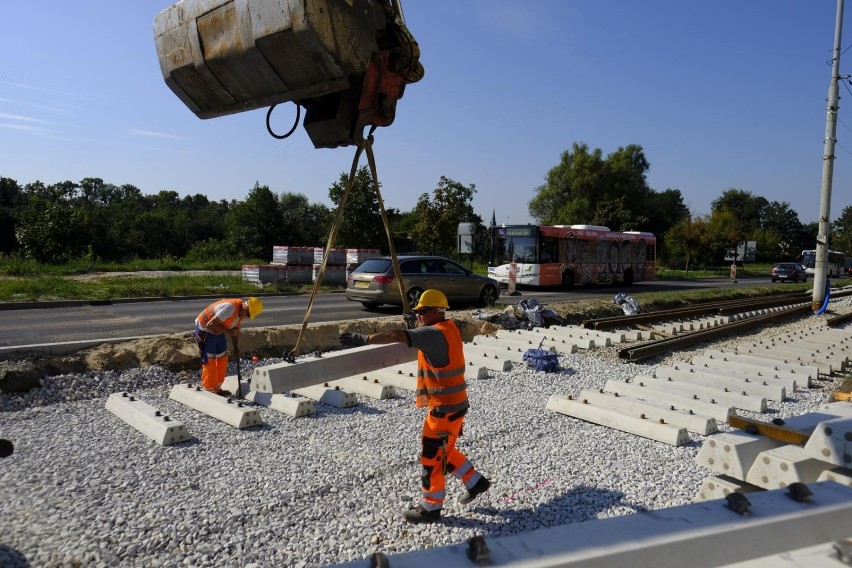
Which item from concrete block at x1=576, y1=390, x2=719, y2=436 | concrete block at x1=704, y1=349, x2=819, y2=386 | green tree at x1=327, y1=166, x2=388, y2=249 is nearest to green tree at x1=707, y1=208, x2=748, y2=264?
green tree at x1=327, y1=166, x2=388, y2=249

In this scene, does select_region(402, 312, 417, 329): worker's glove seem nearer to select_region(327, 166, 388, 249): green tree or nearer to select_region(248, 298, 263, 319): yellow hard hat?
select_region(248, 298, 263, 319): yellow hard hat

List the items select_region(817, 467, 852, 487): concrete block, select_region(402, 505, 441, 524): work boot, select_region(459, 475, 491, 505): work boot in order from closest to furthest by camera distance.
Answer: select_region(817, 467, 852, 487): concrete block → select_region(402, 505, 441, 524): work boot → select_region(459, 475, 491, 505): work boot

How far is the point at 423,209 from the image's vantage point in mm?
33438

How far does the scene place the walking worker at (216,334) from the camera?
6578 mm

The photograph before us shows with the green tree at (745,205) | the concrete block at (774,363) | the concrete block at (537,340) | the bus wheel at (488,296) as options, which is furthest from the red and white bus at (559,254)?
the green tree at (745,205)

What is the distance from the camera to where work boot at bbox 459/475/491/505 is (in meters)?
4.05

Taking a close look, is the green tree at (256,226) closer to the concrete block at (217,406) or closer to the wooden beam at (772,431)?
the concrete block at (217,406)

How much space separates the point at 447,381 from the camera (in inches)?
155

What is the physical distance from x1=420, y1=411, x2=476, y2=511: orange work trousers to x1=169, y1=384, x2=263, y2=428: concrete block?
7.65 ft

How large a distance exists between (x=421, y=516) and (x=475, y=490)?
1.45 feet

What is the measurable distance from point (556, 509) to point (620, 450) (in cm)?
146

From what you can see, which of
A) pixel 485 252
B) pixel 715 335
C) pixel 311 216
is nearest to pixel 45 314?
pixel 715 335

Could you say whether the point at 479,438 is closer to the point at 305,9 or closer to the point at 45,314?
the point at 305,9

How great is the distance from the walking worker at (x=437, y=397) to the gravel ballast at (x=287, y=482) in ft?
0.66
